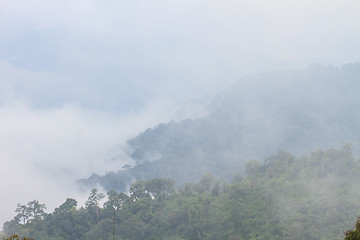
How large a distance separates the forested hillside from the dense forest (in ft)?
76.9

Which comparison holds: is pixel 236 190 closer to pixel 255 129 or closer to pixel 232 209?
pixel 232 209

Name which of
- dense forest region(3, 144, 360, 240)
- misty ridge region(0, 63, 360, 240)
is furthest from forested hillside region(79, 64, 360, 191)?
dense forest region(3, 144, 360, 240)

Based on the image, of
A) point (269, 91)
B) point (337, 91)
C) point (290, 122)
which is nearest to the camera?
point (290, 122)

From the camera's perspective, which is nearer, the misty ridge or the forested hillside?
the misty ridge

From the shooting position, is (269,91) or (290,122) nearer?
(290,122)

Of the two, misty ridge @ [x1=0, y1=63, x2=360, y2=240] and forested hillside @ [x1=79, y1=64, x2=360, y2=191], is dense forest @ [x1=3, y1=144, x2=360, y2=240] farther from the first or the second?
forested hillside @ [x1=79, y1=64, x2=360, y2=191]

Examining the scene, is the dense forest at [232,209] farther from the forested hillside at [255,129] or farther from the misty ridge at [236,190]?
the forested hillside at [255,129]

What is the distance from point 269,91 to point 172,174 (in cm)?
4107

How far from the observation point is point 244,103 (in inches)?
4547

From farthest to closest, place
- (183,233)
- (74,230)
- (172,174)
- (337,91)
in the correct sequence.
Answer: (337,91) → (172,174) → (74,230) → (183,233)

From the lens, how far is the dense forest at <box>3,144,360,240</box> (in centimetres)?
4303

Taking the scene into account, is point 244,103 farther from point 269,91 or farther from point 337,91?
point 337,91

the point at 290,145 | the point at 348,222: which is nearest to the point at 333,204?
the point at 348,222

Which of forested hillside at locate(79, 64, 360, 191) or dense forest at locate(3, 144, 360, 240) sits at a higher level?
forested hillside at locate(79, 64, 360, 191)
